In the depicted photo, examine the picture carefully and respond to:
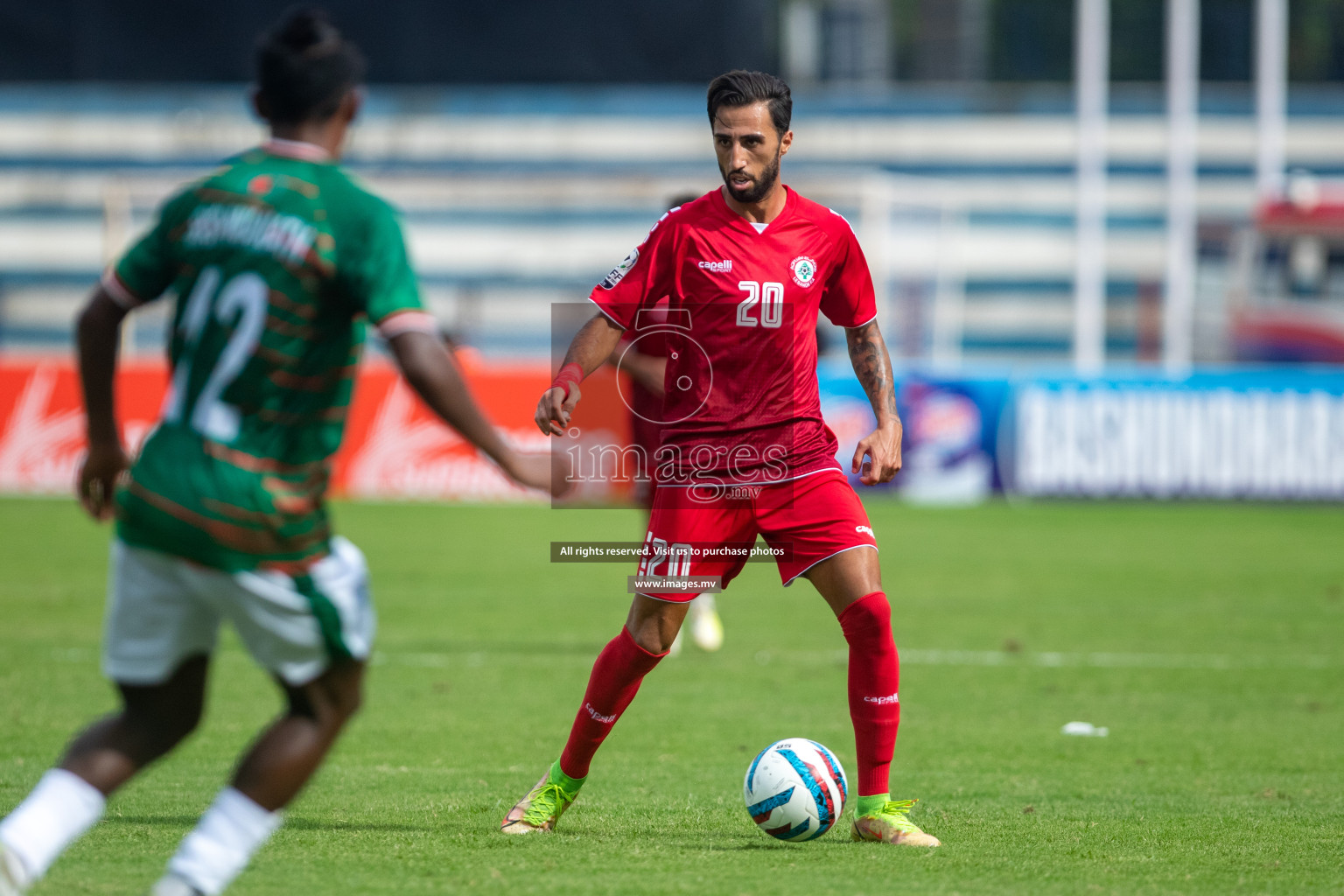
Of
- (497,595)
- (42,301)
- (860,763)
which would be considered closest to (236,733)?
(860,763)

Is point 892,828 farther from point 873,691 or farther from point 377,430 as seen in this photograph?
point 377,430

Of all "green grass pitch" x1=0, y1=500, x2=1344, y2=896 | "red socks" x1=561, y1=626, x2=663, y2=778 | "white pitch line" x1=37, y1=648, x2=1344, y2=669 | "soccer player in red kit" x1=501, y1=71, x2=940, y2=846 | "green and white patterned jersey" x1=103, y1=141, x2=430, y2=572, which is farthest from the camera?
"white pitch line" x1=37, y1=648, x2=1344, y2=669

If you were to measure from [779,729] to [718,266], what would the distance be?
2.76 meters

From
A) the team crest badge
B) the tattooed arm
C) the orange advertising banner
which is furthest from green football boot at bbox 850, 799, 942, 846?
the orange advertising banner

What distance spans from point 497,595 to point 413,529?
4.54 metres

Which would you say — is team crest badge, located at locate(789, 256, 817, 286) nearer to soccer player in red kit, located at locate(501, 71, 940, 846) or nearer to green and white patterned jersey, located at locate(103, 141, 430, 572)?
soccer player in red kit, located at locate(501, 71, 940, 846)

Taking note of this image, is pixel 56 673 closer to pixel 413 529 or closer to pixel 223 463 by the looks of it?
pixel 223 463

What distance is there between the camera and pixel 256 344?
3.54 m

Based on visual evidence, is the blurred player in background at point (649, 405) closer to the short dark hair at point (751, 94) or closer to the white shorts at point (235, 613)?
the short dark hair at point (751, 94)

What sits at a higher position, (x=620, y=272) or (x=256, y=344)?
(x=620, y=272)

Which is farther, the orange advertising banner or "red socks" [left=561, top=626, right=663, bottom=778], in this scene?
the orange advertising banner

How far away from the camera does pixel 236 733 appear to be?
7.01 meters

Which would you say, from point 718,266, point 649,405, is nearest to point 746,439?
point 718,266

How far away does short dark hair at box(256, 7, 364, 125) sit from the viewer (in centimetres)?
359
